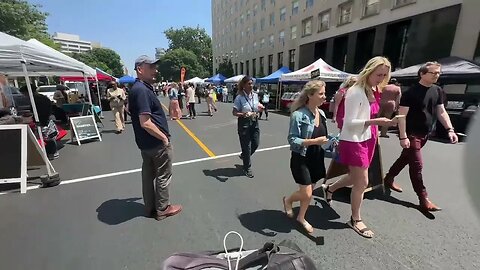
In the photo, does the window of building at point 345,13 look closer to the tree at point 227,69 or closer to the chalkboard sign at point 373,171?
the chalkboard sign at point 373,171

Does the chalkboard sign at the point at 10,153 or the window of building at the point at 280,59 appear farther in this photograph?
the window of building at the point at 280,59

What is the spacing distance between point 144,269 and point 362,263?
2065 millimetres

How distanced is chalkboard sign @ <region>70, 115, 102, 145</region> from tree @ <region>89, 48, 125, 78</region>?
80398mm

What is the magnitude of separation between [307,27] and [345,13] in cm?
578

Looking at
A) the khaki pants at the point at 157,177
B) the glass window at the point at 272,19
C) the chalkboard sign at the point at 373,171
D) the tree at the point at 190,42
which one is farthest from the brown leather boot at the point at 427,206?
the tree at the point at 190,42

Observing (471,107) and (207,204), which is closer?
(207,204)

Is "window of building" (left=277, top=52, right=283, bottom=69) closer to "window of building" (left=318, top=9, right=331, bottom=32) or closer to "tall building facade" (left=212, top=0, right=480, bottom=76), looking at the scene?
"tall building facade" (left=212, top=0, right=480, bottom=76)

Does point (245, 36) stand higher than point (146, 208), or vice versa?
point (245, 36)

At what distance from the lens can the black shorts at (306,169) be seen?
275 centimetres

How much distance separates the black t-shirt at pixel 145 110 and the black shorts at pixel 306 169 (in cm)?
161

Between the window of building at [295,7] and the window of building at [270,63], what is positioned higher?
the window of building at [295,7]

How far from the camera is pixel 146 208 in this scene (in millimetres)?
3270

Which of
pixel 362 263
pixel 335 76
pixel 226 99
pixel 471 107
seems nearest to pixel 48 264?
pixel 362 263

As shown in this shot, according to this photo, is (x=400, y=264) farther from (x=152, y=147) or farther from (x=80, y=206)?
(x=80, y=206)
